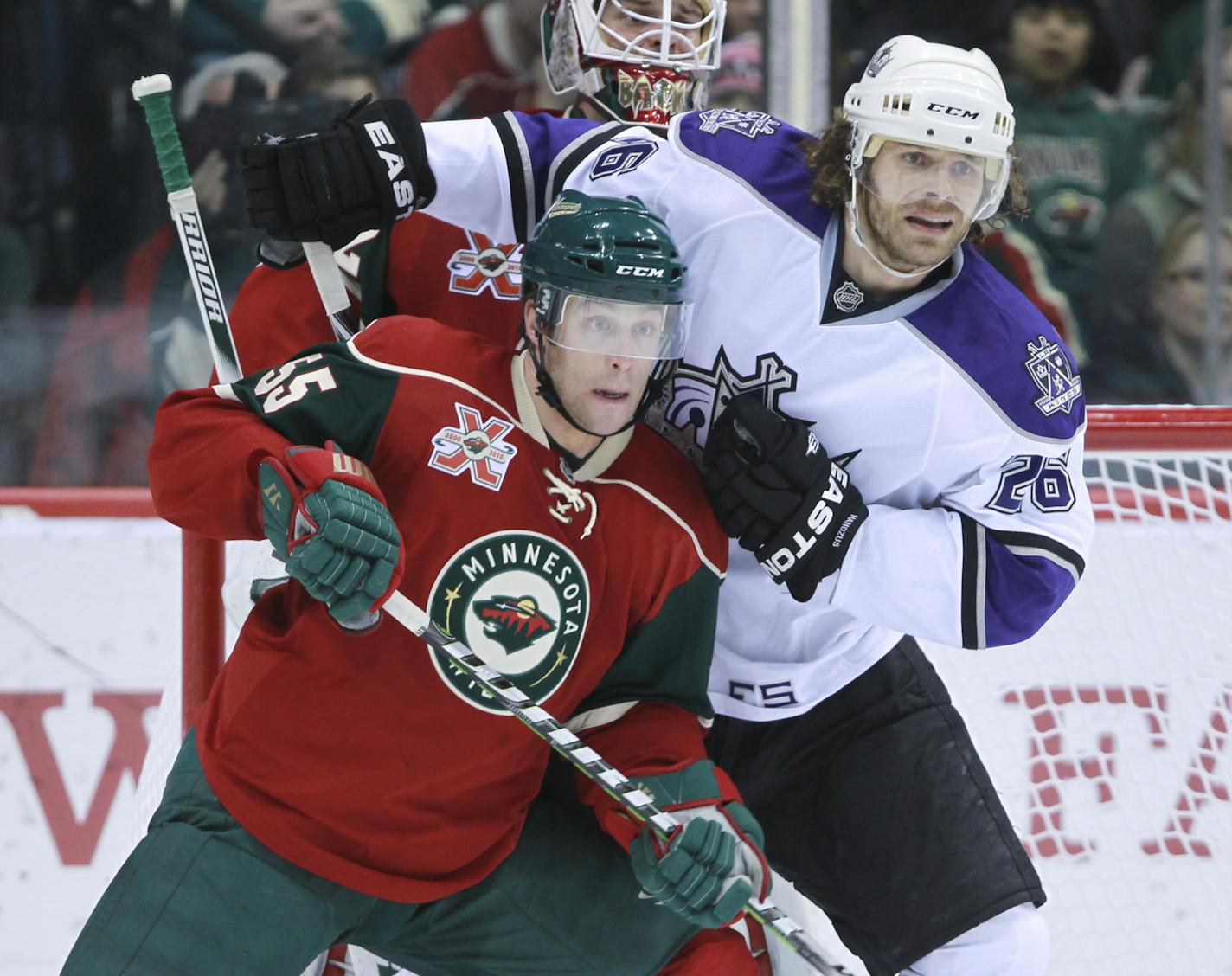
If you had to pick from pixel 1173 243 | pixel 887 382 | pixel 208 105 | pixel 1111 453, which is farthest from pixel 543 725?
pixel 1173 243

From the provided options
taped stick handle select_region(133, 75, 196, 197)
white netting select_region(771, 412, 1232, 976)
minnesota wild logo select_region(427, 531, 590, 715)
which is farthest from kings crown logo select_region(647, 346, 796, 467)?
white netting select_region(771, 412, 1232, 976)

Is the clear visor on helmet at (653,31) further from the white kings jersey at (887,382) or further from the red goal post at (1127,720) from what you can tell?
the red goal post at (1127,720)

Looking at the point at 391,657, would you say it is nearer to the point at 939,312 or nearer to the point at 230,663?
the point at 230,663

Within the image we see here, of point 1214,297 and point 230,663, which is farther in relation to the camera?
point 1214,297

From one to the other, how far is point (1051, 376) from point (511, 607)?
74 centimetres

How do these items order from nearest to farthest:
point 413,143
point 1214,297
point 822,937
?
point 413,143
point 822,937
point 1214,297

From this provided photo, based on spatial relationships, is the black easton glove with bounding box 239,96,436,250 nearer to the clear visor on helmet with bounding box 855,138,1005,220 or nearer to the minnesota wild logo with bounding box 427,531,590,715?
the minnesota wild logo with bounding box 427,531,590,715

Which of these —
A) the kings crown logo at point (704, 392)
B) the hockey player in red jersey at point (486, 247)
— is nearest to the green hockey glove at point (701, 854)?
the kings crown logo at point (704, 392)

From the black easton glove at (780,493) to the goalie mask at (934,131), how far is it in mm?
255

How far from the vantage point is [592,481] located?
75.5 inches

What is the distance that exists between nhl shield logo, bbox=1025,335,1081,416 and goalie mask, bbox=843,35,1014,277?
0.61ft

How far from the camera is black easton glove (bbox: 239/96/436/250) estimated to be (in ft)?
6.49

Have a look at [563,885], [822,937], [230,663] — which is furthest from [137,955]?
[822,937]

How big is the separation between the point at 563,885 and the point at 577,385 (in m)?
0.63
